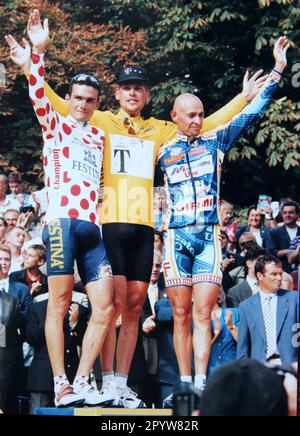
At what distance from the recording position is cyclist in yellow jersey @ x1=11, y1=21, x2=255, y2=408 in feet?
23.2

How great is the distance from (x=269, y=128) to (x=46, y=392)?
21.6ft

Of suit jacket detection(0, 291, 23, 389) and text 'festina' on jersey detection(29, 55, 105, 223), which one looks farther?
suit jacket detection(0, 291, 23, 389)

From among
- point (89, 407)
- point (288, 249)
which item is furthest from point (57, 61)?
point (89, 407)

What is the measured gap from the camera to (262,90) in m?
7.41

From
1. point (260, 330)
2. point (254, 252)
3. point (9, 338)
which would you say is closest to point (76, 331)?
point (9, 338)

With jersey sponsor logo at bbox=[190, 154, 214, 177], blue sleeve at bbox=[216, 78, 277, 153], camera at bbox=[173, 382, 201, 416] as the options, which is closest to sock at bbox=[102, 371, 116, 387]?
jersey sponsor logo at bbox=[190, 154, 214, 177]

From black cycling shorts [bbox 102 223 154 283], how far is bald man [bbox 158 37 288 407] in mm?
177

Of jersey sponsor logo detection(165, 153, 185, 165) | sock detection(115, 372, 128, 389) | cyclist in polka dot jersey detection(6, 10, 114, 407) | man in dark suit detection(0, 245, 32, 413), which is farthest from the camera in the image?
man in dark suit detection(0, 245, 32, 413)

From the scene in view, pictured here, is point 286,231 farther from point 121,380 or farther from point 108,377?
point 108,377

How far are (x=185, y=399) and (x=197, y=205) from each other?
3553 mm

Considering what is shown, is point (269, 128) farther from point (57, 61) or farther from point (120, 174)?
point (120, 174)

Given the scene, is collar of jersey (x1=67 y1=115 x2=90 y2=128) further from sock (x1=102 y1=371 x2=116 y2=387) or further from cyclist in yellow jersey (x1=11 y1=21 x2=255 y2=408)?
sock (x1=102 y1=371 x2=116 y2=387)

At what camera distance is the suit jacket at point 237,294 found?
8.64 meters

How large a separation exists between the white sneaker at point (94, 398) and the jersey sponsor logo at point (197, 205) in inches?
58.9
